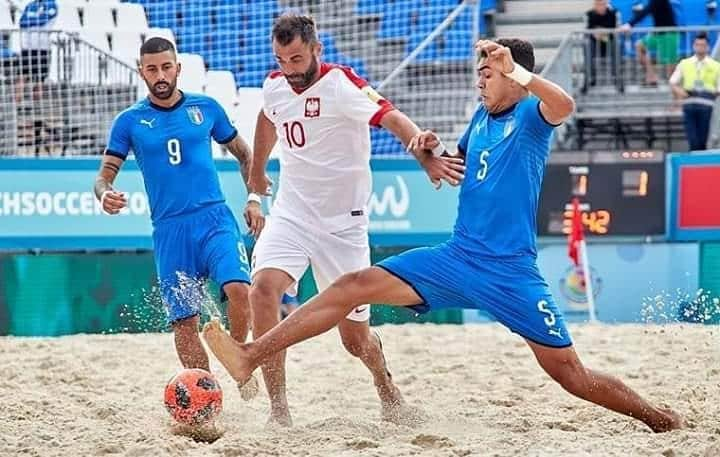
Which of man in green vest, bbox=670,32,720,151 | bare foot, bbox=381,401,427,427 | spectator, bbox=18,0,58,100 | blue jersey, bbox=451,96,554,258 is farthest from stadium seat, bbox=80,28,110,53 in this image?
blue jersey, bbox=451,96,554,258

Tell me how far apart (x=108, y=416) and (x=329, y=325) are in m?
1.73

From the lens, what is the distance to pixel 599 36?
1525 cm

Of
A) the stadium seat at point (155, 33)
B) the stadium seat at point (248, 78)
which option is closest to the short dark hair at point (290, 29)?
the stadium seat at point (155, 33)

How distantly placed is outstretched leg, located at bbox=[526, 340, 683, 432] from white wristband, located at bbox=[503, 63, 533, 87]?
45.5 inches

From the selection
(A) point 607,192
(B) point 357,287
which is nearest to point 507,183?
(B) point 357,287

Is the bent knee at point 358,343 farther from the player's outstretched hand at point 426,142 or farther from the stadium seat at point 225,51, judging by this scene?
the stadium seat at point 225,51

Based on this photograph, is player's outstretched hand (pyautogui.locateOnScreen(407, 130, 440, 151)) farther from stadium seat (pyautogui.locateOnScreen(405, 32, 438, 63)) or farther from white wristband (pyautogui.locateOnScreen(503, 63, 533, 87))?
stadium seat (pyautogui.locateOnScreen(405, 32, 438, 63))

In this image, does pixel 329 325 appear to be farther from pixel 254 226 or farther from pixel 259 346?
pixel 254 226

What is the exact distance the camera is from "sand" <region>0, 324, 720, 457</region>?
227 inches

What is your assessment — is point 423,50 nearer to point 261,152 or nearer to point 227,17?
point 227,17

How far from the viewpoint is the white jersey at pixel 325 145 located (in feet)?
21.1

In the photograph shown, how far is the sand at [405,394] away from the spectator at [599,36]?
4.71m

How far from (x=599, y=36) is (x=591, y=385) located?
10.0 meters

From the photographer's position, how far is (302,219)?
21.7 feet
